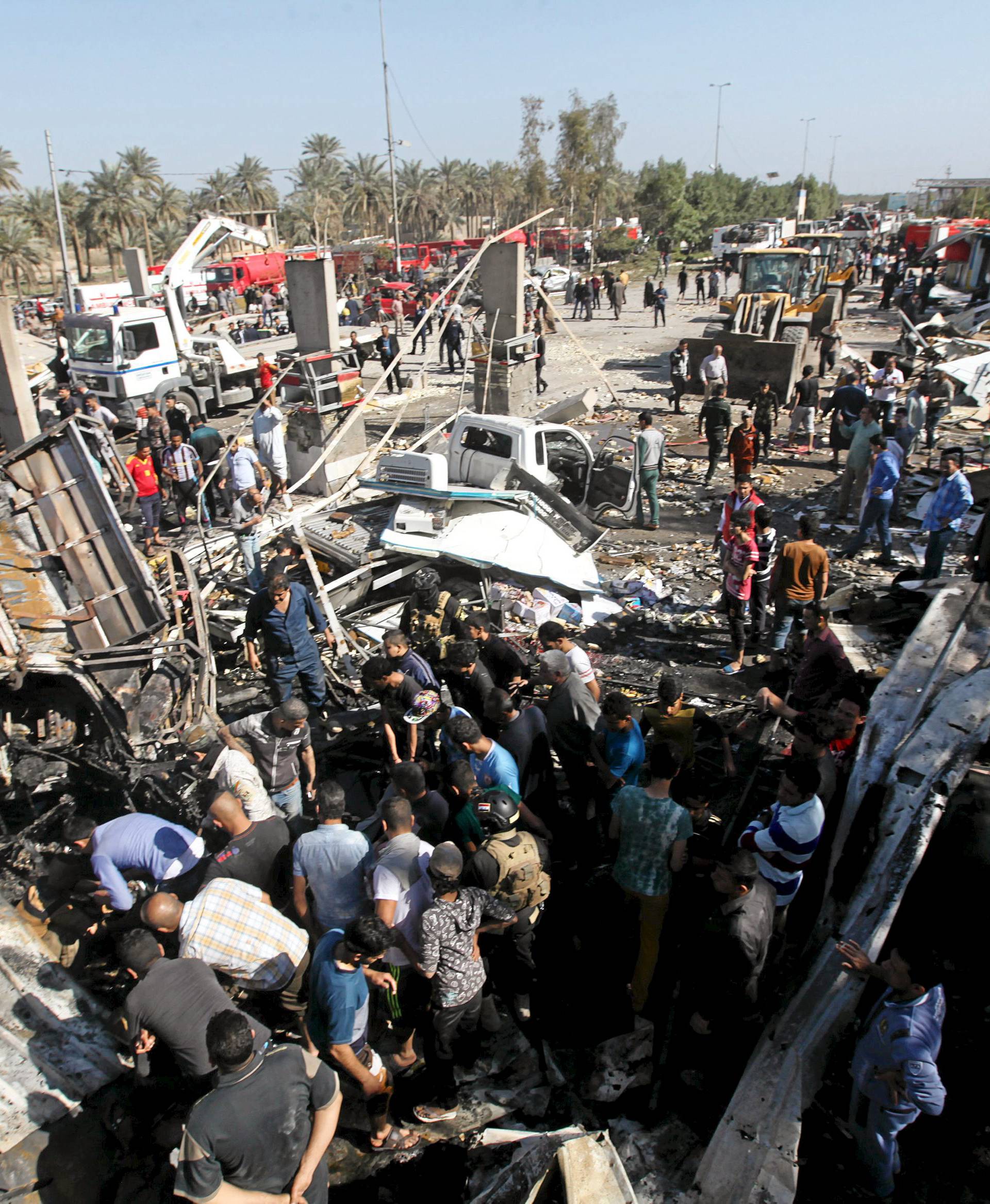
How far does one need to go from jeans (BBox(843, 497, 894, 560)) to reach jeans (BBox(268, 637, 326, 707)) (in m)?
6.46

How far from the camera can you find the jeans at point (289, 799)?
4.99 m

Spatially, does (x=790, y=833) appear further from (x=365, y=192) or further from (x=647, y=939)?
(x=365, y=192)

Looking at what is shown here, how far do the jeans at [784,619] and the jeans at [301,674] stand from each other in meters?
3.99

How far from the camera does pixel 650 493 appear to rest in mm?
10648

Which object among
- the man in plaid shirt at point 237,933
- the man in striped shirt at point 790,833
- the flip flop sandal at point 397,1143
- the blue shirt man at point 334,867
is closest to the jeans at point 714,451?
the man in striped shirt at point 790,833

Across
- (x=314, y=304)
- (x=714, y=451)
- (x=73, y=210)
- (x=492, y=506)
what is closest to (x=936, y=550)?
(x=714, y=451)

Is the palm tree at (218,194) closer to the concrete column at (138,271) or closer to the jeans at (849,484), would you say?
the concrete column at (138,271)

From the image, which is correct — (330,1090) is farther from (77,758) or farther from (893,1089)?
(77,758)

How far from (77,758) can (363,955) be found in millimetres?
3122

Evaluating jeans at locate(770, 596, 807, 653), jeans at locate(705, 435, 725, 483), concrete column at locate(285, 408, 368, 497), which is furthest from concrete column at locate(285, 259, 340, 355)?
jeans at locate(770, 596, 807, 653)

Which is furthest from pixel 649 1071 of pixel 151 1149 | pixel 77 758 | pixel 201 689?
pixel 77 758

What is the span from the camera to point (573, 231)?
4659cm

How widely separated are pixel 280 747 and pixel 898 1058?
342 cm

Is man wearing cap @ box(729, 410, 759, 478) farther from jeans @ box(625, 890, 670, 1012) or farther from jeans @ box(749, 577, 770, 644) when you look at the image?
jeans @ box(625, 890, 670, 1012)
